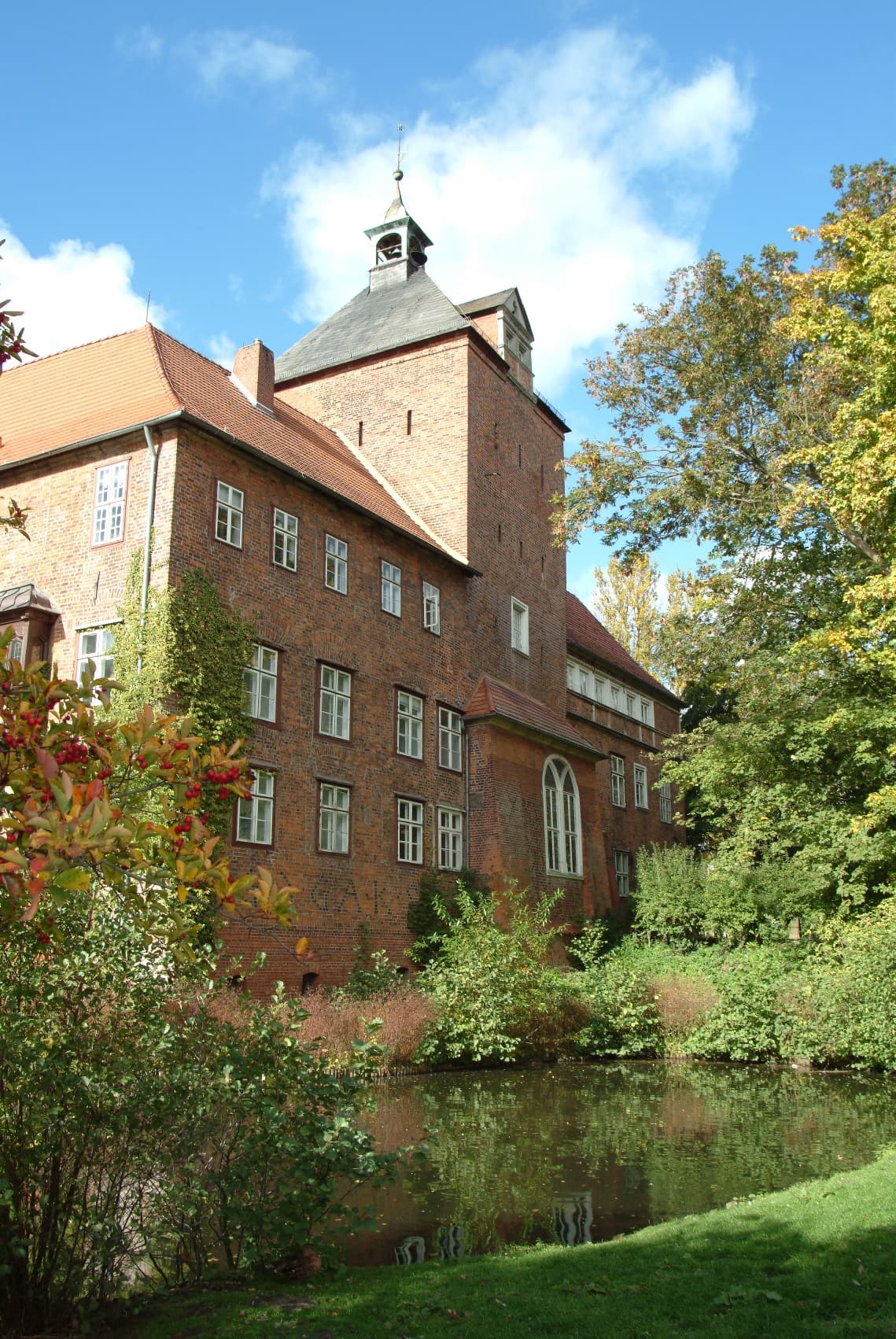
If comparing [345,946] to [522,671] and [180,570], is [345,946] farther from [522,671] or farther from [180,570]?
[522,671]

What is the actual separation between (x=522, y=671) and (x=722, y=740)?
261 inches

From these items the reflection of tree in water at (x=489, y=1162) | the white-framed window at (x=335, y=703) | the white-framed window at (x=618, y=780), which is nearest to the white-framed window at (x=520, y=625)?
the white-framed window at (x=618, y=780)

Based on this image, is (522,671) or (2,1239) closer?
(2,1239)

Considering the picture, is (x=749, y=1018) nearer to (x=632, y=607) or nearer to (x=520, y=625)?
(x=520, y=625)

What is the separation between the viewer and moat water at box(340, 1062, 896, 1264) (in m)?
8.27

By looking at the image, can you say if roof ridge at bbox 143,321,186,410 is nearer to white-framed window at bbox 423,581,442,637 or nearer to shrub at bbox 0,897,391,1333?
white-framed window at bbox 423,581,442,637

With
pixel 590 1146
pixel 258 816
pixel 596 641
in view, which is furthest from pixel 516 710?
pixel 590 1146

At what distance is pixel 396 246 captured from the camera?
3219 cm

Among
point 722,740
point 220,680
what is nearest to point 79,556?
point 220,680

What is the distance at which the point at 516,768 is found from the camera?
2558 centimetres

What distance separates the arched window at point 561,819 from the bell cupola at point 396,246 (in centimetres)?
1500

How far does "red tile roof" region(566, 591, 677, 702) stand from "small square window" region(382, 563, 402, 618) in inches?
437

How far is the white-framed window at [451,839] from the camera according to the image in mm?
23484

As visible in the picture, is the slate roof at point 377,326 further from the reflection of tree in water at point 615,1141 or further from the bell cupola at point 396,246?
the reflection of tree in water at point 615,1141
